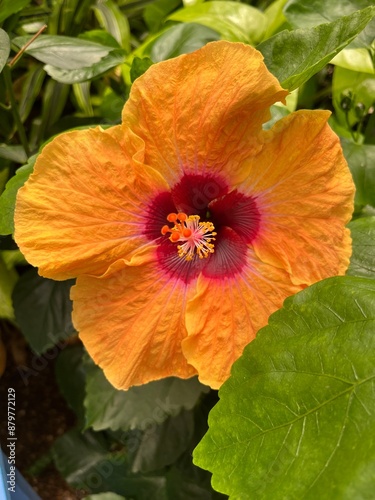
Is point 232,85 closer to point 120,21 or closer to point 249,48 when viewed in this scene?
point 249,48

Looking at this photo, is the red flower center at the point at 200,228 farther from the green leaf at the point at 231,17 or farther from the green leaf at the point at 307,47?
the green leaf at the point at 231,17

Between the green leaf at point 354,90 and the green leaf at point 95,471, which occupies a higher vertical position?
the green leaf at point 354,90

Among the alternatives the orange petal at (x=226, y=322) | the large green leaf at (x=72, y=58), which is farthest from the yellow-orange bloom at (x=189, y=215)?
the large green leaf at (x=72, y=58)

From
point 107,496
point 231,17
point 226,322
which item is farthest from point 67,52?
point 107,496

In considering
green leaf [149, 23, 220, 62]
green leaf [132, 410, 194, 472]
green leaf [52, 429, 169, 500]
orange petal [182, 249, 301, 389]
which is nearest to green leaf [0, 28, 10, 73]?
green leaf [149, 23, 220, 62]

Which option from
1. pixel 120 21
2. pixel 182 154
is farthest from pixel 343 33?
pixel 120 21

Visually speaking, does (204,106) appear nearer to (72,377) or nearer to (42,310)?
(42,310)
